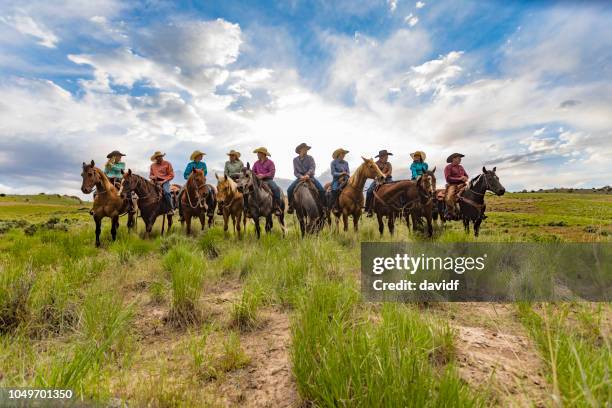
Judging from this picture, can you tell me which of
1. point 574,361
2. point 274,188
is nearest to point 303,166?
point 274,188

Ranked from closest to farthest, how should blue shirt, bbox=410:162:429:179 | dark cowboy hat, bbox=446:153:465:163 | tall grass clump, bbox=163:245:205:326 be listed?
tall grass clump, bbox=163:245:205:326 → dark cowboy hat, bbox=446:153:465:163 → blue shirt, bbox=410:162:429:179

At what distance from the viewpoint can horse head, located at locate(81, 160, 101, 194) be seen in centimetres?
944

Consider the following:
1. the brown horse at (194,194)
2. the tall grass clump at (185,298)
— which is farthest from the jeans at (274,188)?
the tall grass clump at (185,298)

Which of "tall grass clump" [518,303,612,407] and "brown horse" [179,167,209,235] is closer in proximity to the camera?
"tall grass clump" [518,303,612,407]

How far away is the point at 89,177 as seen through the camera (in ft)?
31.1

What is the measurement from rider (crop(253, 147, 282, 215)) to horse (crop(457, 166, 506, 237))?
735 cm

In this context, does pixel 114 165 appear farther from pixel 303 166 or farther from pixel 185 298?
pixel 185 298

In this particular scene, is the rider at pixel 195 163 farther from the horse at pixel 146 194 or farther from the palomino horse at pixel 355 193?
the palomino horse at pixel 355 193

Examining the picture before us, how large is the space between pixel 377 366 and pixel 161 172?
13.7m

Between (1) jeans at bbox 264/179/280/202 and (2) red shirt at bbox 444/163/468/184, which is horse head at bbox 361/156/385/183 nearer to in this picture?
(1) jeans at bbox 264/179/280/202

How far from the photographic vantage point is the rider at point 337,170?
12.4m

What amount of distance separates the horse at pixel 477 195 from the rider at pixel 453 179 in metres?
0.49

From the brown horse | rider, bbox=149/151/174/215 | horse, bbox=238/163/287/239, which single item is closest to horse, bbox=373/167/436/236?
horse, bbox=238/163/287/239

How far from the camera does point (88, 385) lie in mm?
2053
